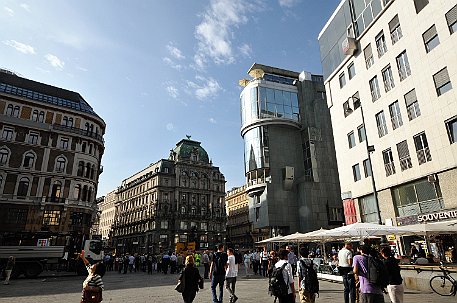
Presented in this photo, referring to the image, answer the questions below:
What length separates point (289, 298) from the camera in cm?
610

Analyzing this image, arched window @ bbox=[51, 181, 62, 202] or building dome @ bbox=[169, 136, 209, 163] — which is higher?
building dome @ bbox=[169, 136, 209, 163]

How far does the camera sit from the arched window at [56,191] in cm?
3738

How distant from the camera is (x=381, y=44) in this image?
24.7m

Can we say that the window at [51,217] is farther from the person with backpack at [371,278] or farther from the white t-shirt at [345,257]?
the person with backpack at [371,278]

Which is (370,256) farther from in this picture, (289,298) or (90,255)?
(90,255)

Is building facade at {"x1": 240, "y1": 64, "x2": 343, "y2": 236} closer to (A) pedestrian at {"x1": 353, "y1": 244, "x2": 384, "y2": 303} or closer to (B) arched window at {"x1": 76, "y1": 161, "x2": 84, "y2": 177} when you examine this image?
(B) arched window at {"x1": 76, "y1": 161, "x2": 84, "y2": 177}

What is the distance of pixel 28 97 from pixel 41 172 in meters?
10.0

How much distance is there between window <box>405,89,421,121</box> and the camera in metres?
20.6

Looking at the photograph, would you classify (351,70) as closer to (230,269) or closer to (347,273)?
(347,273)

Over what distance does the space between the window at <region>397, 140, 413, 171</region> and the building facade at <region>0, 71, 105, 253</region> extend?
110 ft

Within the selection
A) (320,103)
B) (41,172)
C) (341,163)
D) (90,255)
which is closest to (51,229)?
(41,172)

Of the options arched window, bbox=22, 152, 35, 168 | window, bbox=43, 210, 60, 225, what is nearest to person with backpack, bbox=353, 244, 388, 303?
window, bbox=43, 210, 60, 225

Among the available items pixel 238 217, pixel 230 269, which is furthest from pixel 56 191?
pixel 238 217

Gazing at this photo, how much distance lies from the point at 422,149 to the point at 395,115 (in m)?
3.80
